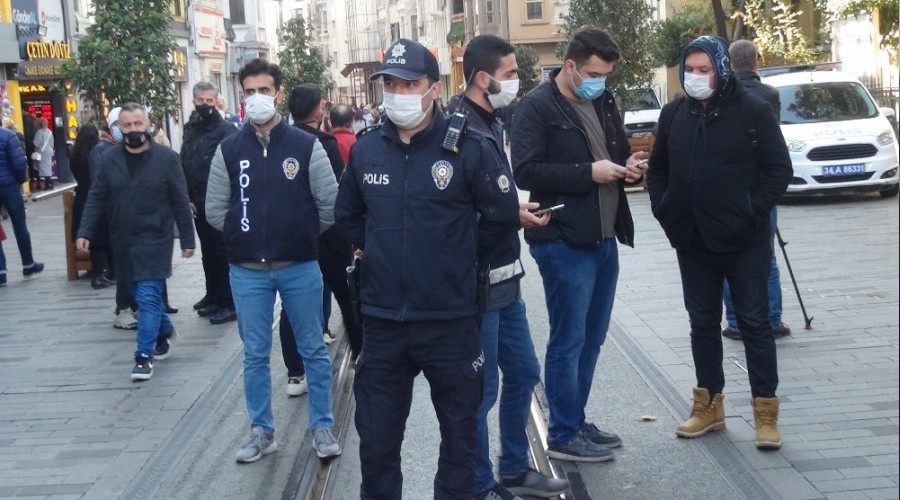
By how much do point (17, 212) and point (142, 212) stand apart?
652cm

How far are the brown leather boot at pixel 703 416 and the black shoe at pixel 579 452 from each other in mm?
531

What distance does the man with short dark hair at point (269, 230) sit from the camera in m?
6.37

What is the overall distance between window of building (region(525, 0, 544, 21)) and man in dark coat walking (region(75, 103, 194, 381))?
53450 mm

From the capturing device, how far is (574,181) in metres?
5.88

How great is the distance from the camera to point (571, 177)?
587cm

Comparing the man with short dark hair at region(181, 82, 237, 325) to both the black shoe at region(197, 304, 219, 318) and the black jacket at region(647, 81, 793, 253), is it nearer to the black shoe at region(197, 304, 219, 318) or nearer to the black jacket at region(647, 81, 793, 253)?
the black shoe at region(197, 304, 219, 318)

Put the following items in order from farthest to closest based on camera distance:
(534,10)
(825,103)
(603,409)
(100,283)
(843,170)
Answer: (534,10), (825,103), (843,170), (100,283), (603,409)

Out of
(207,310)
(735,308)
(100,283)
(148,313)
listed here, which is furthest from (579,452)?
(100,283)

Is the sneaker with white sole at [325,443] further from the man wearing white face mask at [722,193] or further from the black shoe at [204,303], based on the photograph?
A: the black shoe at [204,303]

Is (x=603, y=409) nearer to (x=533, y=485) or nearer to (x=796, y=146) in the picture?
(x=533, y=485)

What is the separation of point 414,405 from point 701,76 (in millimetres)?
2880

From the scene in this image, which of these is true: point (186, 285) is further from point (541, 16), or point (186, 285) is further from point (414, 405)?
point (541, 16)

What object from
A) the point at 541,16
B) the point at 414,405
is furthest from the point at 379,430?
the point at 541,16

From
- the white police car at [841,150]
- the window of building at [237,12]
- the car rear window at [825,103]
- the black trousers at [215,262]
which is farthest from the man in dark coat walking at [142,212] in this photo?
the window of building at [237,12]
